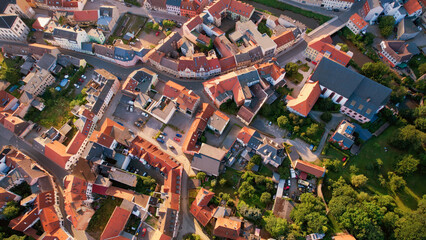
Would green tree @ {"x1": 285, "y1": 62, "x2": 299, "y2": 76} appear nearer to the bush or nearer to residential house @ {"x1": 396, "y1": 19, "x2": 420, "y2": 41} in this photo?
the bush

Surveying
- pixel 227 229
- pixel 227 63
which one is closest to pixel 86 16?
pixel 227 63

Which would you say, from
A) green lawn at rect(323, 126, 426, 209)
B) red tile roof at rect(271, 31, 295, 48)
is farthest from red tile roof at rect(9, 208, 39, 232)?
red tile roof at rect(271, 31, 295, 48)

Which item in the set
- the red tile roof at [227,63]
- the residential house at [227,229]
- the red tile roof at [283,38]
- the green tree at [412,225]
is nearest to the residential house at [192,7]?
the red tile roof at [227,63]

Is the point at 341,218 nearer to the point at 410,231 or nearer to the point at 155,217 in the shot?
the point at 410,231

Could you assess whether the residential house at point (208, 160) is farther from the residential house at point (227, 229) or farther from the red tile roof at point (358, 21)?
the red tile roof at point (358, 21)

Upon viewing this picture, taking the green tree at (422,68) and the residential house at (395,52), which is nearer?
the green tree at (422,68)

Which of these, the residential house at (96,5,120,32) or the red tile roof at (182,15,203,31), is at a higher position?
the red tile roof at (182,15,203,31)
